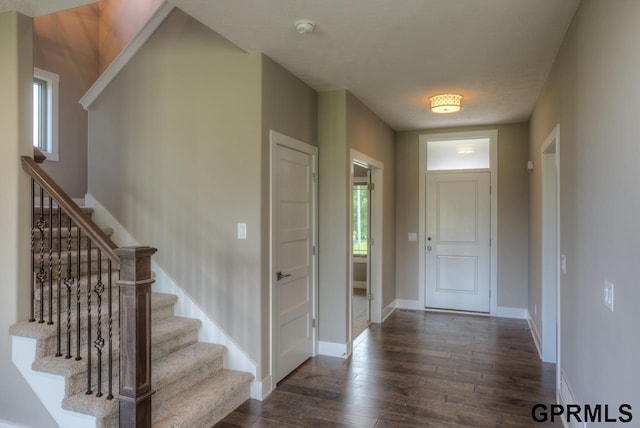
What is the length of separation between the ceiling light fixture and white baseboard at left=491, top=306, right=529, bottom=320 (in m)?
3.03

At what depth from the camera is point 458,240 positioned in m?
6.02

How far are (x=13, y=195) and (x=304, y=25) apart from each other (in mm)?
2159

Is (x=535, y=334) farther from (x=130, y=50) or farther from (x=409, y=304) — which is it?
(x=130, y=50)

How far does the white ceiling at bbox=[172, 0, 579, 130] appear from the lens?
8.26ft

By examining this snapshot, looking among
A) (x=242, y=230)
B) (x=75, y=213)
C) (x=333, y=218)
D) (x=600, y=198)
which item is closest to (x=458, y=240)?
(x=333, y=218)

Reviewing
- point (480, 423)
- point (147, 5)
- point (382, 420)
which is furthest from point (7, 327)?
point (147, 5)

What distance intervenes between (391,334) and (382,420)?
2.08 meters

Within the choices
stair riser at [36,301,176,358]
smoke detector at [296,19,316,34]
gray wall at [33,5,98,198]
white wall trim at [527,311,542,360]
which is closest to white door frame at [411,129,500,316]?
white wall trim at [527,311,542,360]

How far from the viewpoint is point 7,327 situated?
101 inches

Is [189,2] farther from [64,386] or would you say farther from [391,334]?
Result: [391,334]

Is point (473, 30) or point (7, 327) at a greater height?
point (473, 30)

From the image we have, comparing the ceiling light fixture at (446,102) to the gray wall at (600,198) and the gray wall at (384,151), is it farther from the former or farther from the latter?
the gray wall at (600,198)

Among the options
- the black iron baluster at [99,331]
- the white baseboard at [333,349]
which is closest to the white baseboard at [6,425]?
the black iron baluster at [99,331]

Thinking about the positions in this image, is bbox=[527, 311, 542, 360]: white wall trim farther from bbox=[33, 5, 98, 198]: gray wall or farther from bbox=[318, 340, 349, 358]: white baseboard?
bbox=[33, 5, 98, 198]: gray wall
